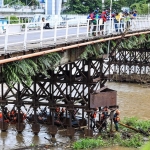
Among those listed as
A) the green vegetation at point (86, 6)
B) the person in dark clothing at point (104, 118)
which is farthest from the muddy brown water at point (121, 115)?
the green vegetation at point (86, 6)

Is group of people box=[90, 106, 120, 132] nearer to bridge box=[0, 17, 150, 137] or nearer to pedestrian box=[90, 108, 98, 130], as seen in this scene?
pedestrian box=[90, 108, 98, 130]

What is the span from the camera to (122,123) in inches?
864

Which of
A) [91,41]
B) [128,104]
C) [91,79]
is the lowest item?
[128,104]

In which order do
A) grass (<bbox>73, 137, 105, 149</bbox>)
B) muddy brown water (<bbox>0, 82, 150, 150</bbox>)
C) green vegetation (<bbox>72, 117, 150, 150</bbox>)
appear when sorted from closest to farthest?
grass (<bbox>73, 137, 105, 149</bbox>) < green vegetation (<bbox>72, 117, 150, 150</bbox>) < muddy brown water (<bbox>0, 82, 150, 150</bbox>)

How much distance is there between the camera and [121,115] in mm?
25281

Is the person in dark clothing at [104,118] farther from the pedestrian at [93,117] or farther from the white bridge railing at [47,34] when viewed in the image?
the white bridge railing at [47,34]

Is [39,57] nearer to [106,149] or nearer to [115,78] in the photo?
[106,149]

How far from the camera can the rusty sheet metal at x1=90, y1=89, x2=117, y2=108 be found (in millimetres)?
19672

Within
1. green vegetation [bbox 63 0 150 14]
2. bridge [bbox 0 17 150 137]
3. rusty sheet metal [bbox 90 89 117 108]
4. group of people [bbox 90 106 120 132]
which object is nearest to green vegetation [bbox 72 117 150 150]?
group of people [bbox 90 106 120 132]

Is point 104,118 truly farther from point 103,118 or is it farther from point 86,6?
point 86,6

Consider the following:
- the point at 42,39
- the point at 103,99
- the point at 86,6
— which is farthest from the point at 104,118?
the point at 86,6

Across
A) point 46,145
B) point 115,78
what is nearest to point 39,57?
point 46,145

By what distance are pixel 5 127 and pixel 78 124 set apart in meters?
3.01

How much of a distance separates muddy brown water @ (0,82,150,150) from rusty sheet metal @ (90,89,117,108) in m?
1.60
